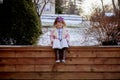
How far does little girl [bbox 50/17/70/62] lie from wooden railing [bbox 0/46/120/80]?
0.39 feet

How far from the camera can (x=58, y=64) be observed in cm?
647

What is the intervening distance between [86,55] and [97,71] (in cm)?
38

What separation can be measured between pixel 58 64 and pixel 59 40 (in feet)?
1.54

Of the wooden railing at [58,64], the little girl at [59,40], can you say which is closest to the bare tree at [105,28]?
the wooden railing at [58,64]

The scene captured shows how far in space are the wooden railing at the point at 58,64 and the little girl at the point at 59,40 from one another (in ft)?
0.39

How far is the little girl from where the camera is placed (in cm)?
636

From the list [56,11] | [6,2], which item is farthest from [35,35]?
[56,11]

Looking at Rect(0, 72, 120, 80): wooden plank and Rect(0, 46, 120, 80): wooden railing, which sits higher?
Rect(0, 46, 120, 80): wooden railing

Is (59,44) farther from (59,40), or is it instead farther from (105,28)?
(105,28)

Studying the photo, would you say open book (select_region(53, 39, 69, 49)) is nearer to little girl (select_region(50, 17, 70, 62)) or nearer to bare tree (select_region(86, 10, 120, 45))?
little girl (select_region(50, 17, 70, 62))

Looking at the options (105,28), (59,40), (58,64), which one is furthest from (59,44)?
(105,28)

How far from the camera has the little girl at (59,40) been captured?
6.36m

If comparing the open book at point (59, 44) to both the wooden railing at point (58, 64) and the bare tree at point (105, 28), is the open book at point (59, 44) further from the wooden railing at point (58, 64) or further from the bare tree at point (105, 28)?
the bare tree at point (105, 28)

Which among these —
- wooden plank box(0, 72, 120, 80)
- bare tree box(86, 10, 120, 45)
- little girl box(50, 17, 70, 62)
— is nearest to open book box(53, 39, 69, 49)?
little girl box(50, 17, 70, 62)
